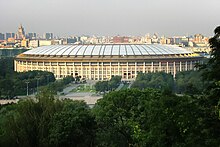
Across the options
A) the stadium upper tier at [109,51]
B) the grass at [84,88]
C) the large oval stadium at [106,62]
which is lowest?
the grass at [84,88]

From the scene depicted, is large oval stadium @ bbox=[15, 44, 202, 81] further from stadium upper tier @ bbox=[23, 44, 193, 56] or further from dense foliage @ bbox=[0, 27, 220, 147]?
dense foliage @ bbox=[0, 27, 220, 147]

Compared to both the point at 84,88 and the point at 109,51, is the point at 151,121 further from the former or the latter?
the point at 109,51

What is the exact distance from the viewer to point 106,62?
5781cm

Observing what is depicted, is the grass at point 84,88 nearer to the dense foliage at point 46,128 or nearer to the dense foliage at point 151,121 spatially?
the dense foliage at point 151,121

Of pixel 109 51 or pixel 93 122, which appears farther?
pixel 109 51

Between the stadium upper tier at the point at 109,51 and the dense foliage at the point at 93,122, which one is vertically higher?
the stadium upper tier at the point at 109,51

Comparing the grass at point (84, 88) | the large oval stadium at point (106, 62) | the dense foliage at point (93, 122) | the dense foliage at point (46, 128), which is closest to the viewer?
the dense foliage at point (93, 122)

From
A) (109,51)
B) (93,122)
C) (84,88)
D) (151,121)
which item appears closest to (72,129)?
(93,122)

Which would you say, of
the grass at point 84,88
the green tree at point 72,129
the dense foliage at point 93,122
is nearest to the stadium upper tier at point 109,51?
the grass at point 84,88

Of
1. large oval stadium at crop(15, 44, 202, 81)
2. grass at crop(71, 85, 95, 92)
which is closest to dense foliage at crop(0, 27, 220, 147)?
grass at crop(71, 85, 95, 92)

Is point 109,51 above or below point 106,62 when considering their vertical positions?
above

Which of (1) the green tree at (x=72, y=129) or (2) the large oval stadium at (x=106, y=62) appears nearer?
(1) the green tree at (x=72, y=129)

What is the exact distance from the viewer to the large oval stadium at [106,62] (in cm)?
5781

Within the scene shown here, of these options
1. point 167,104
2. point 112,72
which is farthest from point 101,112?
point 112,72
